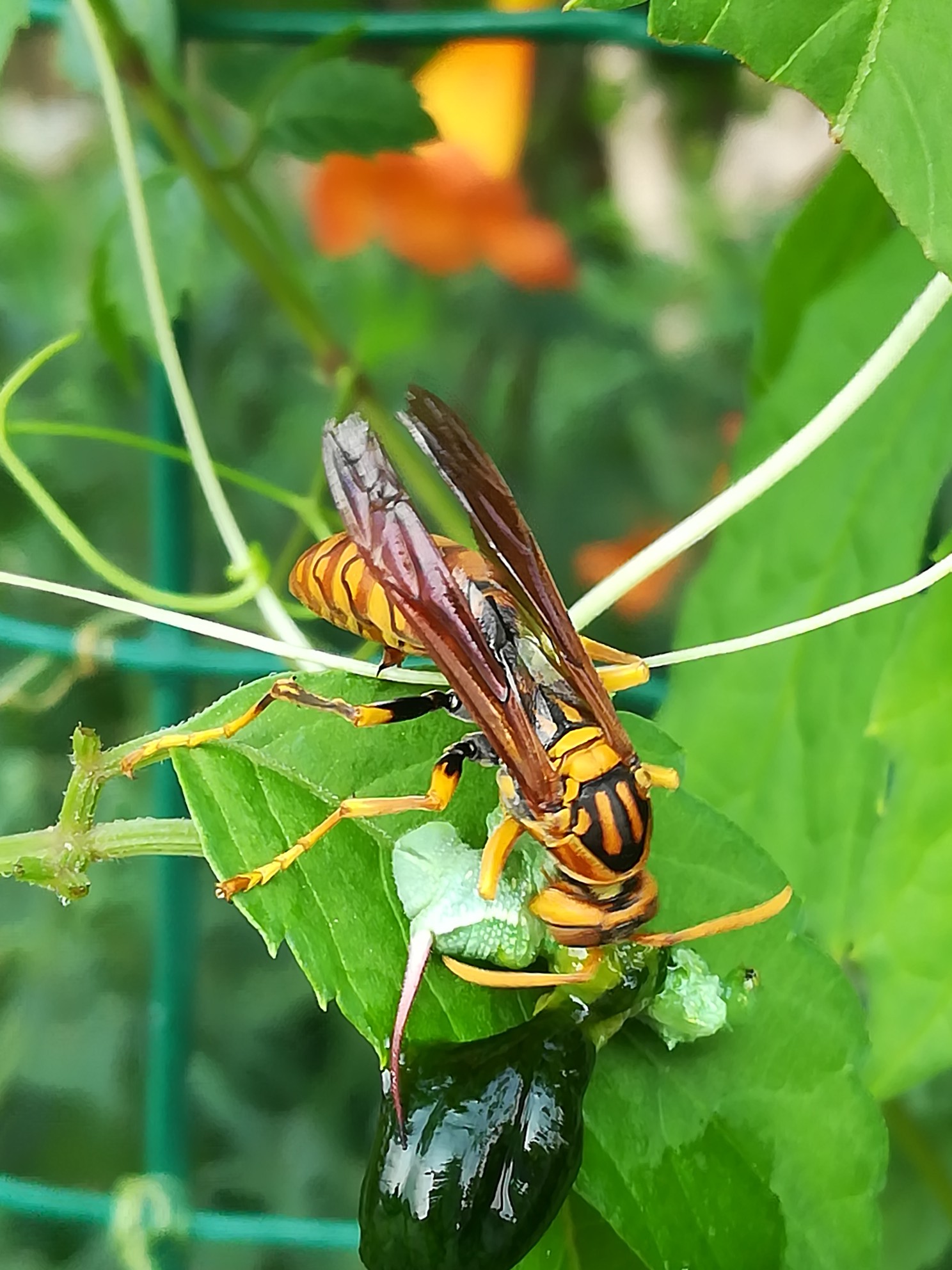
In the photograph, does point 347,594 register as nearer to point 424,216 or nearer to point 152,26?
point 152,26

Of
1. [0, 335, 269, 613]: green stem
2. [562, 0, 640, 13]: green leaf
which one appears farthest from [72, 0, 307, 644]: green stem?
[562, 0, 640, 13]: green leaf

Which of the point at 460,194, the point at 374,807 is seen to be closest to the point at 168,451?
the point at 374,807

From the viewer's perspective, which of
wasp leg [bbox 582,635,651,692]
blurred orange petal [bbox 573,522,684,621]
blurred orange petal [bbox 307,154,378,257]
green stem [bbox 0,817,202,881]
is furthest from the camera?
blurred orange petal [bbox 573,522,684,621]

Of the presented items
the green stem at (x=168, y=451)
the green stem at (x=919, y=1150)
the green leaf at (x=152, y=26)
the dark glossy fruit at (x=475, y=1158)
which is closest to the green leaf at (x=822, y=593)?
the green stem at (x=919, y=1150)

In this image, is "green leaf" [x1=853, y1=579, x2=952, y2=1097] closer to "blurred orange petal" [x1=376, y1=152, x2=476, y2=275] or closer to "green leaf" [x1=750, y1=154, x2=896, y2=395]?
"green leaf" [x1=750, y1=154, x2=896, y2=395]

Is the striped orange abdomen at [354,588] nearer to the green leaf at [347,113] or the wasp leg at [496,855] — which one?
the wasp leg at [496,855]

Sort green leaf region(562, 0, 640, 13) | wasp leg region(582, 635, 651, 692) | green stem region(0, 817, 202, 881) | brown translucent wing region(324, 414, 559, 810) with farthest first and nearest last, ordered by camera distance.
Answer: wasp leg region(582, 635, 651, 692) < brown translucent wing region(324, 414, 559, 810) < green stem region(0, 817, 202, 881) < green leaf region(562, 0, 640, 13)
